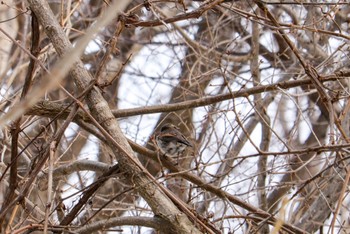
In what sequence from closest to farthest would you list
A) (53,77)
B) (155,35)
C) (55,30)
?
(53,77) → (55,30) → (155,35)

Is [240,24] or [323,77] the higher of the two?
[240,24]

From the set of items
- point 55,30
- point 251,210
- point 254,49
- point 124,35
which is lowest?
point 251,210

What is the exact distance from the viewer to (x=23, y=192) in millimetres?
2449

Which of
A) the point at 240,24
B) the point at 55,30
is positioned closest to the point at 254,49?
the point at 240,24

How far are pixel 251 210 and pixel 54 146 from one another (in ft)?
3.85

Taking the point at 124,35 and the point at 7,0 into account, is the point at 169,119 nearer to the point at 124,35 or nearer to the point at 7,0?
the point at 7,0

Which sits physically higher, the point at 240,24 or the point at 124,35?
the point at 124,35

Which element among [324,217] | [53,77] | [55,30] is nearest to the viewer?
[53,77]

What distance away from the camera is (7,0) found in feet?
19.4

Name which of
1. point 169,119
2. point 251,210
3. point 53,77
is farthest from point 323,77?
point 169,119

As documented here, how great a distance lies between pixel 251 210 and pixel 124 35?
20.0 feet

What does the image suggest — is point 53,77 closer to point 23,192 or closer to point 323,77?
point 23,192

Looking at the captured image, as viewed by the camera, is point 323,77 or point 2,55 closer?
point 323,77

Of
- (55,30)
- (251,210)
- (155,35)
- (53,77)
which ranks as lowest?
(53,77)
